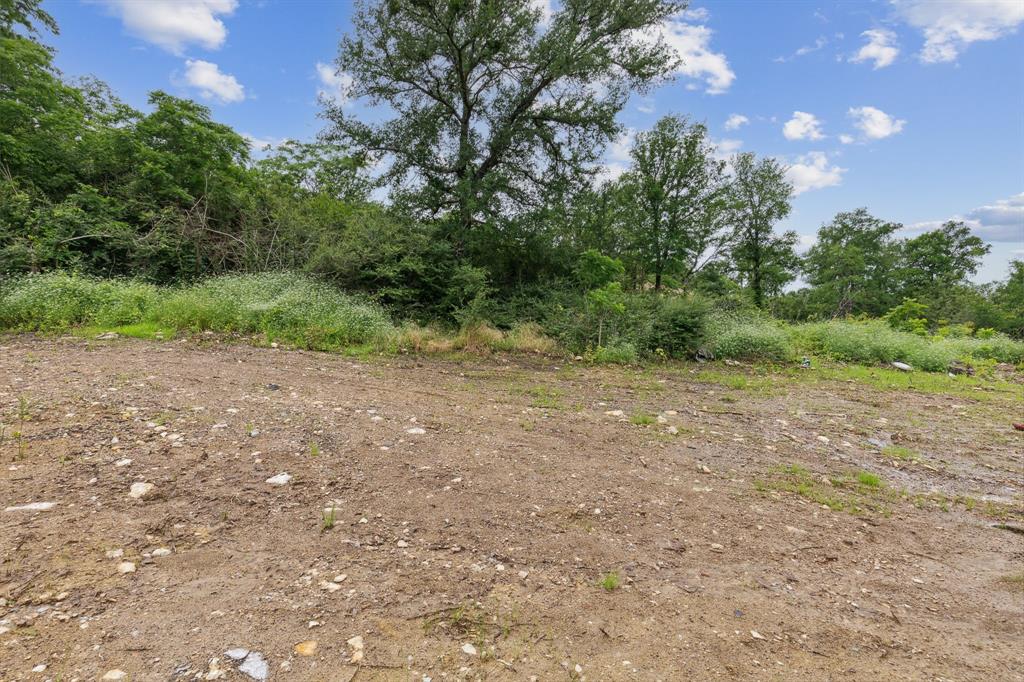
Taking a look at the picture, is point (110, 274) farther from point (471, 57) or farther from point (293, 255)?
point (471, 57)

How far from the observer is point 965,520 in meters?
2.83

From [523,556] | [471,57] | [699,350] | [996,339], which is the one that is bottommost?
[523,556]

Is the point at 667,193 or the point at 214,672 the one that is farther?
the point at 667,193

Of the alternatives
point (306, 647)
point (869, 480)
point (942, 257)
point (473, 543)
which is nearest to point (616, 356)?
point (869, 480)

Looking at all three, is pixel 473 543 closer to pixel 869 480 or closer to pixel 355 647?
pixel 355 647

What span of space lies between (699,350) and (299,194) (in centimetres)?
1113

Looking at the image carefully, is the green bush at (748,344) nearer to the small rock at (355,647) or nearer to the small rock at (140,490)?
the small rock at (355,647)

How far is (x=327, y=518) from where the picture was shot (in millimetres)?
2307

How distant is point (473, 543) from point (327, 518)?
789 millimetres

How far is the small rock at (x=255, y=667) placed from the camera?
1416 millimetres

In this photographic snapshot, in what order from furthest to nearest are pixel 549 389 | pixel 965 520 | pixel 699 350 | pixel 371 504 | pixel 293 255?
pixel 293 255 → pixel 699 350 → pixel 549 389 → pixel 965 520 → pixel 371 504

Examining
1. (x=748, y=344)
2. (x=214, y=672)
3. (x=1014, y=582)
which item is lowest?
(x=214, y=672)

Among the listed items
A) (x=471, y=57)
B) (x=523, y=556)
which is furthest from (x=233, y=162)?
(x=523, y=556)

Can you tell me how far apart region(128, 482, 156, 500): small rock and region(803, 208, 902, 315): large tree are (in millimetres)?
29728
